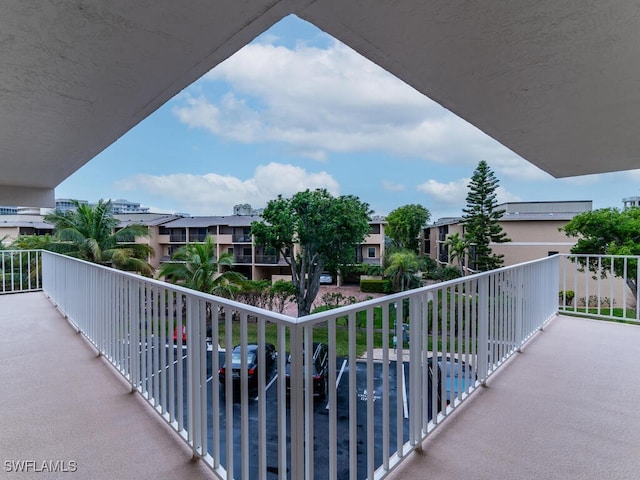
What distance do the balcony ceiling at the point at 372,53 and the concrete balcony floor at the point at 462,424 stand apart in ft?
6.01

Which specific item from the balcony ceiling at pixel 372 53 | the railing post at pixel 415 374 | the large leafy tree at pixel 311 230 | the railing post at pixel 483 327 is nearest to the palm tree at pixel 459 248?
the large leafy tree at pixel 311 230

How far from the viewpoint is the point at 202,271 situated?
1205cm

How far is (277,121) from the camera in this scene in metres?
26.4

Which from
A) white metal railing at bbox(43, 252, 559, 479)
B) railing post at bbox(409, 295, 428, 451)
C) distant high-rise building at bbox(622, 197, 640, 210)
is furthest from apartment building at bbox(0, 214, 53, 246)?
distant high-rise building at bbox(622, 197, 640, 210)

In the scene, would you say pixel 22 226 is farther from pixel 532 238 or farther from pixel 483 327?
pixel 532 238

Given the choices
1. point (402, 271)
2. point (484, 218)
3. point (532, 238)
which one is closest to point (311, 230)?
point (402, 271)

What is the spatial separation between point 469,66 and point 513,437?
1930 millimetres

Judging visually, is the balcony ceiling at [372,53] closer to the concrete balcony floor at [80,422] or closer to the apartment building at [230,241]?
the concrete balcony floor at [80,422]

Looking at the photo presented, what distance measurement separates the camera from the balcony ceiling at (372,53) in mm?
1261

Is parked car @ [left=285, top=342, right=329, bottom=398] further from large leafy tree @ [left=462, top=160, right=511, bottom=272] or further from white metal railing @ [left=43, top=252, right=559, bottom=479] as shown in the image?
large leafy tree @ [left=462, top=160, right=511, bottom=272]

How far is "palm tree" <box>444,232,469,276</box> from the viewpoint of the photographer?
66.0ft

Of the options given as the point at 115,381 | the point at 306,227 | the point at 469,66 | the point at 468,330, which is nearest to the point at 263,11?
the point at 469,66

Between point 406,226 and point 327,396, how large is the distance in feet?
94.6

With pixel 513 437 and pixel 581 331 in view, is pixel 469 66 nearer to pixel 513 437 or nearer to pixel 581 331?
pixel 513 437
